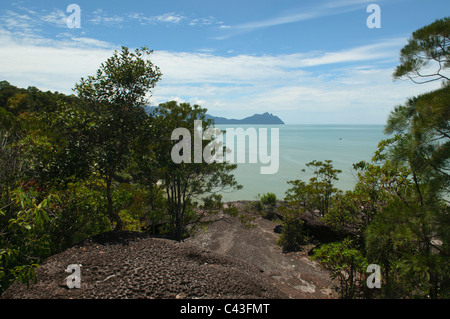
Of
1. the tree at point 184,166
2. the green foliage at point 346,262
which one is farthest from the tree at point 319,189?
the green foliage at point 346,262

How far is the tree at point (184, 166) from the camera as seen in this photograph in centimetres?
917

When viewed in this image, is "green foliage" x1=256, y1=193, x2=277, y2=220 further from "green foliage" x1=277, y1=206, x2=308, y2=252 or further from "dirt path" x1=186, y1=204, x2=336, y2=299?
"green foliage" x1=277, y1=206, x2=308, y2=252

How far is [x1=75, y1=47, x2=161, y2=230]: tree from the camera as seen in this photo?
6.50 meters

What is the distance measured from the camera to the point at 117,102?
6.64 m

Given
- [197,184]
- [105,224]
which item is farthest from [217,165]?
[105,224]

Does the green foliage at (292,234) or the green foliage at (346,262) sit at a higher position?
the green foliage at (346,262)

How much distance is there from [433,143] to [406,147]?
32cm

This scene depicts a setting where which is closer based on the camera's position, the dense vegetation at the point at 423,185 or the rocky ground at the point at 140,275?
the dense vegetation at the point at 423,185

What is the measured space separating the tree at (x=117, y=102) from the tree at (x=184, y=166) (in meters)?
0.91

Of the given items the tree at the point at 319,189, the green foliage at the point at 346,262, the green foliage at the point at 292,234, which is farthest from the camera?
the tree at the point at 319,189

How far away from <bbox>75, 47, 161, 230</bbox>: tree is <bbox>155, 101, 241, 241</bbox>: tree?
911 mm

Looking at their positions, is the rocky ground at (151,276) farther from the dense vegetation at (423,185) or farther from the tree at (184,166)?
the tree at (184,166)

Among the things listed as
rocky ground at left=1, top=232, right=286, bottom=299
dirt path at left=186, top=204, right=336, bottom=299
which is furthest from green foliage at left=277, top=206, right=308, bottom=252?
rocky ground at left=1, top=232, right=286, bottom=299

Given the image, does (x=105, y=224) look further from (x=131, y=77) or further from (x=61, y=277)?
(x=131, y=77)
